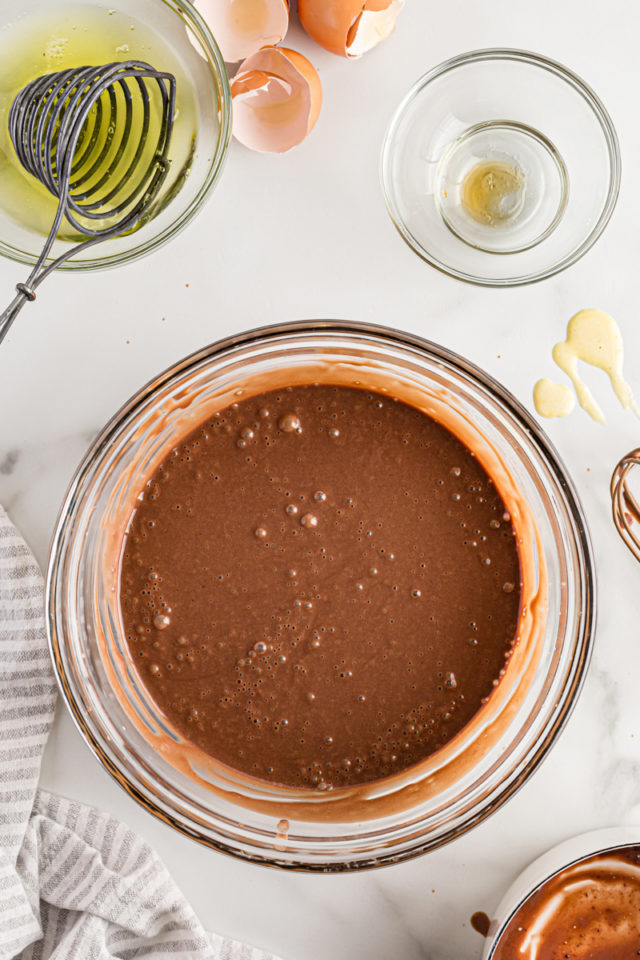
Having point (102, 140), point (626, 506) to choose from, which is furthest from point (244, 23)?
point (626, 506)

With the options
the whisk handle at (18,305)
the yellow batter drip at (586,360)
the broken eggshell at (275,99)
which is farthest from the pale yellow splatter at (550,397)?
the whisk handle at (18,305)

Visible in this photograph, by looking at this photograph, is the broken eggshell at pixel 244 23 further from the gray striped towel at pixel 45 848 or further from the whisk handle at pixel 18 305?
the gray striped towel at pixel 45 848

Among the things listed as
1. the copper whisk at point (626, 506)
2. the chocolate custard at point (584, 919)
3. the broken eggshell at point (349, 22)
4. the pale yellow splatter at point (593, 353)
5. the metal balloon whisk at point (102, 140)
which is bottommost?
the chocolate custard at point (584, 919)

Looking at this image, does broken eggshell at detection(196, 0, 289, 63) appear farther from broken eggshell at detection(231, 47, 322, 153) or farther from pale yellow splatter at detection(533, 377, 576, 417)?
pale yellow splatter at detection(533, 377, 576, 417)

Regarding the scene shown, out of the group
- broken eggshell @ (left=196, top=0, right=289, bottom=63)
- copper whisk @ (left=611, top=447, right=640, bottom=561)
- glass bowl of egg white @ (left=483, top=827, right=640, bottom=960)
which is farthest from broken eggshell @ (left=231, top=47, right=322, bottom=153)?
glass bowl of egg white @ (left=483, top=827, right=640, bottom=960)

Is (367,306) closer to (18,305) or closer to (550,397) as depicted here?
(550,397)
